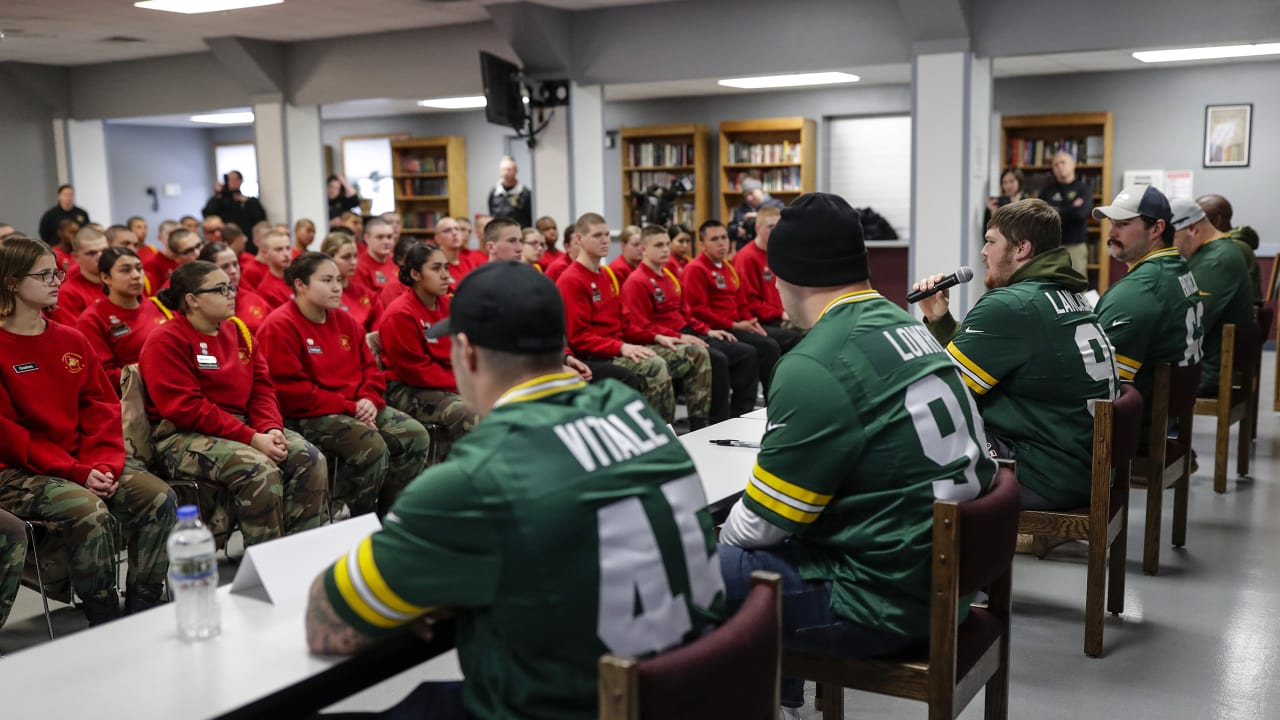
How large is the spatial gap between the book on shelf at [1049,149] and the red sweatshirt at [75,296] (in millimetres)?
9165

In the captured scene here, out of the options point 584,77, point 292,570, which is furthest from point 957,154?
point 292,570

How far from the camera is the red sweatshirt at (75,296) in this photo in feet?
16.5

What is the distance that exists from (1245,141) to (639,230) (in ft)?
23.1

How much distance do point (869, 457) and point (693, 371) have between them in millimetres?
4326

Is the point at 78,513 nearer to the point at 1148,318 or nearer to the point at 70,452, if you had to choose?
the point at 70,452

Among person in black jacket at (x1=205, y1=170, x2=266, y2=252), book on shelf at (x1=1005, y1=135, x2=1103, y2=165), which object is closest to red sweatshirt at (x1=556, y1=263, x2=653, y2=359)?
person in black jacket at (x1=205, y1=170, x2=266, y2=252)

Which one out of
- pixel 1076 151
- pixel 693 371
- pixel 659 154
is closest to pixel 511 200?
pixel 659 154

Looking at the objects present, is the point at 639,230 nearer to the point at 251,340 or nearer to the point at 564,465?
the point at 251,340

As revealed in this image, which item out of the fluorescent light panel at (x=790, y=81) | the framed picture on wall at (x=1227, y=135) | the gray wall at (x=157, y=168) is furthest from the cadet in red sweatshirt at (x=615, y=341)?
the gray wall at (x=157, y=168)

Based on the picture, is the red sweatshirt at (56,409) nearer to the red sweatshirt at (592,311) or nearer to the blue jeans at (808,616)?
the blue jeans at (808,616)

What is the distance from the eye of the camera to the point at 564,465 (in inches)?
54.2

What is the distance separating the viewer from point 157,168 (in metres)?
16.5

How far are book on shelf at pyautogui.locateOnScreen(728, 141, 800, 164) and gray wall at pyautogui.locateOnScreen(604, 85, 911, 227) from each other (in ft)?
0.88

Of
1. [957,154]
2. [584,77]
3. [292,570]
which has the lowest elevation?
[292,570]
